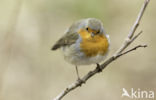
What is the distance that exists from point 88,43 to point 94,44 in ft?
0.20

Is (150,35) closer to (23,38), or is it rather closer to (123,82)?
(123,82)

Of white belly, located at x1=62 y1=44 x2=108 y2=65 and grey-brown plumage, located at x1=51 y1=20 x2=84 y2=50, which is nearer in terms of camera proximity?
white belly, located at x1=62 y1=44 x2=108 y2=65

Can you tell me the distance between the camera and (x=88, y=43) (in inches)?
136

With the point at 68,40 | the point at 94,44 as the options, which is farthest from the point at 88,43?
the point at 68,40

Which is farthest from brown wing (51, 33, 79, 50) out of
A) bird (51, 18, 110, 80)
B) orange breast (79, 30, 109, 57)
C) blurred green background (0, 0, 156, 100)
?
blurred green background (0, 0, 156, 100)

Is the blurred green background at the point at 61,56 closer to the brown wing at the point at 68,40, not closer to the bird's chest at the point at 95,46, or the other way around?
the brown wing at the point at 68,40

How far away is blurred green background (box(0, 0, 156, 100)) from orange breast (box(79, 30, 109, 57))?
172cm

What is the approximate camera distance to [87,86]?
5.62 meters

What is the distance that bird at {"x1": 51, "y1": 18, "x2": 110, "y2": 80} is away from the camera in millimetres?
3331

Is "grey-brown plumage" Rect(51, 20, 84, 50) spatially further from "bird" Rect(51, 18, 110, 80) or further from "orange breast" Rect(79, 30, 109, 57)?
"orange breast" Rect(79, 30, 109, 57)

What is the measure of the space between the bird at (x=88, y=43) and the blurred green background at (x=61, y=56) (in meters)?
1.58

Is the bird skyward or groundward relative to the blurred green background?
skyward

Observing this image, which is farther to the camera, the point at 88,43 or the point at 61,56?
the point at 61,56

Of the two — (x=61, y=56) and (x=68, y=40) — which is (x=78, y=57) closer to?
(x=68, y=40)
